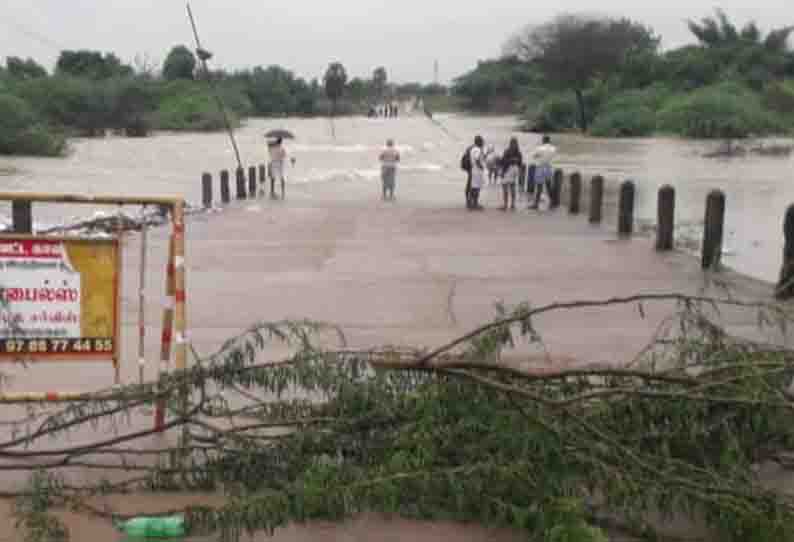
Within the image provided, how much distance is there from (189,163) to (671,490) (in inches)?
1821

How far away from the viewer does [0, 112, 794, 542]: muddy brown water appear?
506 centimetres

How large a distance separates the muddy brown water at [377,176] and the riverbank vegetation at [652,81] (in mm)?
4602

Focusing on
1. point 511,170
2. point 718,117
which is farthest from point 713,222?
point 718,117

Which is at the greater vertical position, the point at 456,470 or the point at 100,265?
the point at 100,265

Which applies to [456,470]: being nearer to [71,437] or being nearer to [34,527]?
[34,527]

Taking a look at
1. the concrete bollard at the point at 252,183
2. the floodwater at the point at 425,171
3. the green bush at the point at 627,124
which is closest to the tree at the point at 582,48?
the green bush at the point at 627,124

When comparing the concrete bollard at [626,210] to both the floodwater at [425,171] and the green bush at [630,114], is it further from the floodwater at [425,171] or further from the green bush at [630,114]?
the green bush at [630,114]

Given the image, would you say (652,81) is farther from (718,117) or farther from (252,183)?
(252,183)

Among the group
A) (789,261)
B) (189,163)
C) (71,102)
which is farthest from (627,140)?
(789,261)

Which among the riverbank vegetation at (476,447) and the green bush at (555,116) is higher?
the green bush at (555,116)

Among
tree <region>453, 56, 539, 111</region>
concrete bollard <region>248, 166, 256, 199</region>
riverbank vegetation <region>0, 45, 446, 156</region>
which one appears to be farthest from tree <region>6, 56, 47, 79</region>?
concrete bollard <region>248, 166, 256, 199</region>

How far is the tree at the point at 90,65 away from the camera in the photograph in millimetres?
107062

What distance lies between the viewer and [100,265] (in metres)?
5.92

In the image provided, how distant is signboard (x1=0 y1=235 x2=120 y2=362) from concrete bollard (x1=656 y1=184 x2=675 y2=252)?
35.5 ft
